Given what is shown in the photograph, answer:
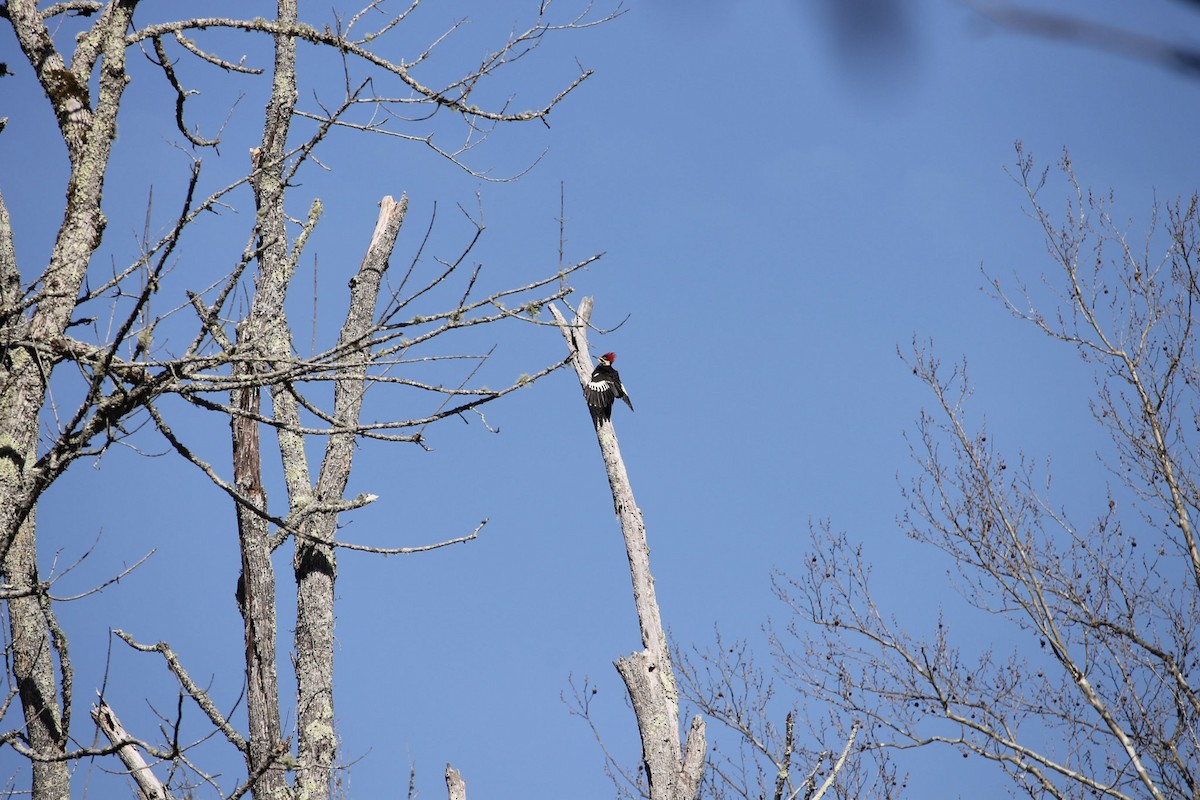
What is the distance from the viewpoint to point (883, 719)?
9383 mm

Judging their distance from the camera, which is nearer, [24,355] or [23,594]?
[23,594]

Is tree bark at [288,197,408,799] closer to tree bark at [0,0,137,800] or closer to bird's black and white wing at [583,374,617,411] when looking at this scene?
tree bark at [0,0,137,800]

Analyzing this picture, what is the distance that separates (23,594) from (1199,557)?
9.48 m

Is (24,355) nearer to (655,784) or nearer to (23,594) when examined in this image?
(23,594)

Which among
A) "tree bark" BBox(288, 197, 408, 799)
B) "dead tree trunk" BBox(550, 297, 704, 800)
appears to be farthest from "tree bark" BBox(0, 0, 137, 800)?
"dead tree trunk" BBox(550, 297, 704, 800)

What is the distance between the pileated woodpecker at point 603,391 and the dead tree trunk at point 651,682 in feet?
0.30

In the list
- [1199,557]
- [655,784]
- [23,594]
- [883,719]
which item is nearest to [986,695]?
[883,719]

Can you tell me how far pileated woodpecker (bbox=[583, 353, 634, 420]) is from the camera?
348 inches

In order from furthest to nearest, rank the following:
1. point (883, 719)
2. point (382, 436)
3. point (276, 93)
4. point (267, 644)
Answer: point (883, 719) → point (276, 93) → point (267, 644) → point (382, 436)

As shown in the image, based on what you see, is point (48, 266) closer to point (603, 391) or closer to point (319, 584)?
point (319, 584)

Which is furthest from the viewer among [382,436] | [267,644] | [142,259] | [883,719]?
[883,719]

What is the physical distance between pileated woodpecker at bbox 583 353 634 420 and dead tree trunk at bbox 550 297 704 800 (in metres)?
0.09

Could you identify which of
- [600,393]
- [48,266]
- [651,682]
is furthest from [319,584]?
[48,266]

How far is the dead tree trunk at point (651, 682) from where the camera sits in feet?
24.7
